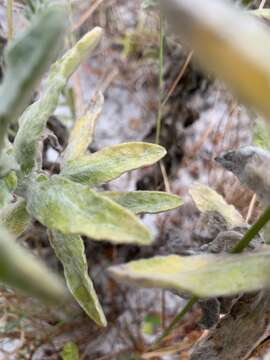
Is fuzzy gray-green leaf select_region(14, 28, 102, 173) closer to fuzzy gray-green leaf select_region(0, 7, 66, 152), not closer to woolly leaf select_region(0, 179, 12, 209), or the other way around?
woolly leaf select_region(0, 179, 12, 209)

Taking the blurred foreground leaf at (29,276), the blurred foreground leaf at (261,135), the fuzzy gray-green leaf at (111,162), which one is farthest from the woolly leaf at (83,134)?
the blurred foreground leaf at (29,276)

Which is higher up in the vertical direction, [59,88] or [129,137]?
[59,88]

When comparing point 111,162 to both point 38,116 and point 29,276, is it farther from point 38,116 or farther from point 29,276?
point 29,276

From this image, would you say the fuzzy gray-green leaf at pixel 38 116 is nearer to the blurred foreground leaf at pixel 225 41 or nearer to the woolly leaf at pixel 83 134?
the woolly leaf at pixel 83 134

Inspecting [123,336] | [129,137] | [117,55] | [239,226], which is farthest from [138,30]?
[239,226]

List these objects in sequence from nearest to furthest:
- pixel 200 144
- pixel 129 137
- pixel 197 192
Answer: pixel 197 192
pixel 200 144
pixel 129 137

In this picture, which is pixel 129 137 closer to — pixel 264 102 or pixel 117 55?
pixel 117 55
